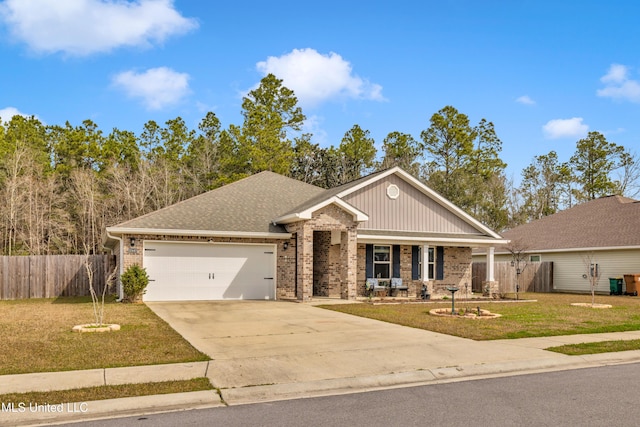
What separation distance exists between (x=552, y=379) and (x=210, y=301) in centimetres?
1388

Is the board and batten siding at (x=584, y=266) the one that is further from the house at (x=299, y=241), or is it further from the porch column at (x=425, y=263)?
the porch column at (x=425, y=263)

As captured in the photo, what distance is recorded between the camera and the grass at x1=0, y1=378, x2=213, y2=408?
247 inches

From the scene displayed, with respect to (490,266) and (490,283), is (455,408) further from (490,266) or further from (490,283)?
(490,266)

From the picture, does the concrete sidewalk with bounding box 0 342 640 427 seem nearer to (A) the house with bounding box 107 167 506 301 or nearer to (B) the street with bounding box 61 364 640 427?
(B) the street with bounding box 61 364 640 427

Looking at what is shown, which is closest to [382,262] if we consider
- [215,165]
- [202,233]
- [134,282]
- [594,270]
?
[202,233]

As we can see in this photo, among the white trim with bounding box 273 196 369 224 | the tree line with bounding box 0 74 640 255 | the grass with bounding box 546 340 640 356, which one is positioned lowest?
the grass with bounding box 546 340 640 356

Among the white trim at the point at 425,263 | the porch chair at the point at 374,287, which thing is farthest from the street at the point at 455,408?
the white trim at the point at 425,263

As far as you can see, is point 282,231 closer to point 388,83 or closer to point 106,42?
point 388,83

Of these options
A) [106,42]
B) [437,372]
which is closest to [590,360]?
[437,372]

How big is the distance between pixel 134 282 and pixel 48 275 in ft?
20.7

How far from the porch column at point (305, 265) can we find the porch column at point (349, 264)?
149cm

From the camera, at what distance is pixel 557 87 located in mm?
22562

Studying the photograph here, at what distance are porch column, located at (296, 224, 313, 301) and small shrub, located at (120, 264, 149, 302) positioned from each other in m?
5.53

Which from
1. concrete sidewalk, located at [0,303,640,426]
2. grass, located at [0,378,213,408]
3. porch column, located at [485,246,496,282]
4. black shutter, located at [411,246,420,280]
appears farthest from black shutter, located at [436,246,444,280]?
grass, located at [0,378,213,408]
